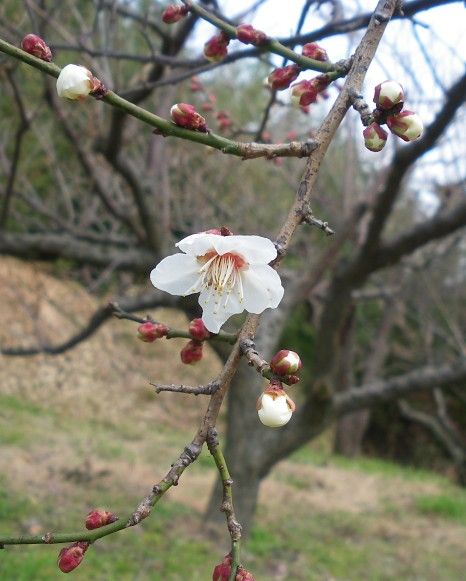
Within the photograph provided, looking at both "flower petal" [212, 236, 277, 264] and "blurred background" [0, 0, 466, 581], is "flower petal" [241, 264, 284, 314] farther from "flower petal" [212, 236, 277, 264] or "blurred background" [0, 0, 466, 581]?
"blurred background" [0, 0, 466, 581]

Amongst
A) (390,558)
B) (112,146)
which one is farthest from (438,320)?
(112,146)

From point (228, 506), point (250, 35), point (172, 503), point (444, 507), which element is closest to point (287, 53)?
point (250, 35)

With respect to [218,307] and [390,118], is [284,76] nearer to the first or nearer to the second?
[390,118]

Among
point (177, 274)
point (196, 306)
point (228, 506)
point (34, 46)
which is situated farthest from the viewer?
point (196, 306)

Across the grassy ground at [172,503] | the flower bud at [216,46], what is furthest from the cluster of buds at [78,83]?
the grassy ground at [172,503]

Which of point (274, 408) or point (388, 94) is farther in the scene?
point (388, 94)

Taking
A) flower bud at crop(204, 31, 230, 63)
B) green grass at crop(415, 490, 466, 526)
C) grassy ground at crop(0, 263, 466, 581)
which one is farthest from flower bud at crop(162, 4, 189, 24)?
green grass at crop(415, 490, 466, 526)
